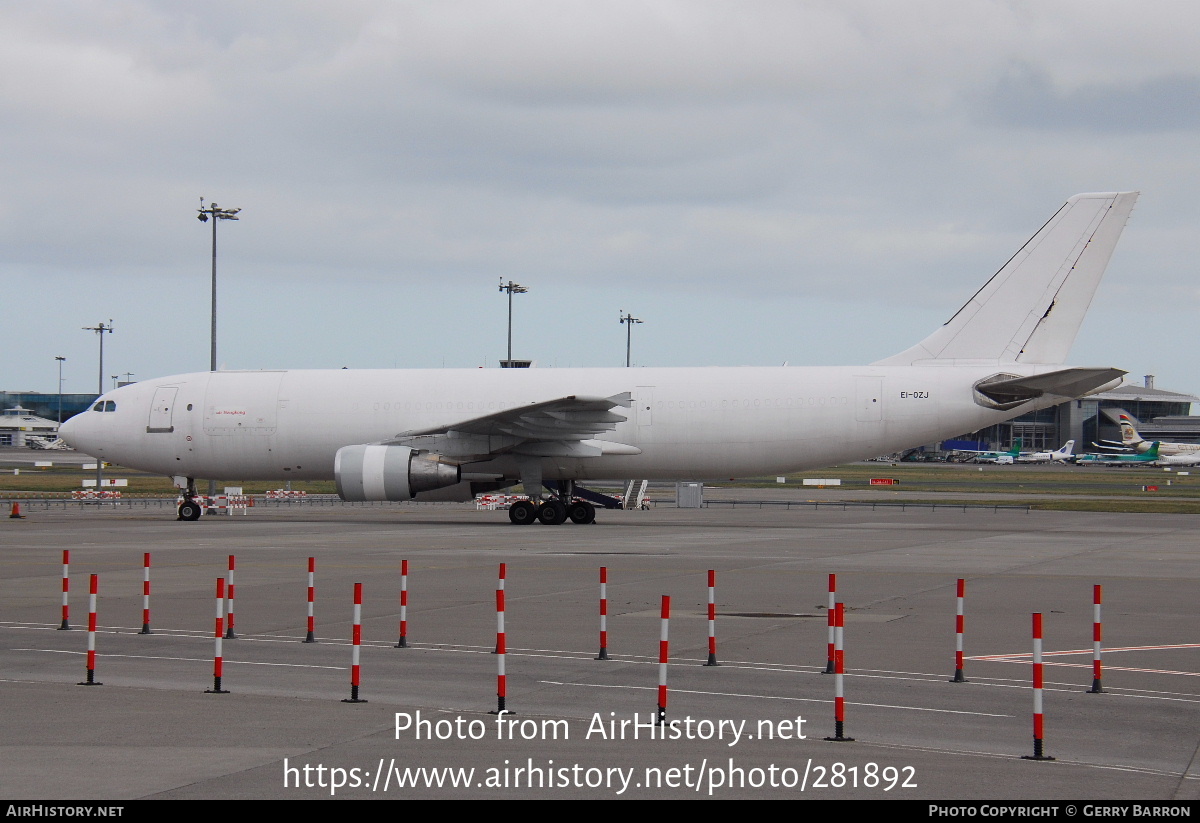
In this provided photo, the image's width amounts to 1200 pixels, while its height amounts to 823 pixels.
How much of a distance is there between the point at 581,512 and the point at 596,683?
83.2 ft

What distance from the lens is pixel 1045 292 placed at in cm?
3275

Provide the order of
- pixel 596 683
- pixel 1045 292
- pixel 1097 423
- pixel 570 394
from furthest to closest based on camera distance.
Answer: pixel 1097 423 → pixel 570 394 → pixel 1045 292 → pixel 596 683

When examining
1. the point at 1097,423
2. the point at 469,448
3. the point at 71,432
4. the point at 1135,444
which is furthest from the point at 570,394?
the point at 1097,423

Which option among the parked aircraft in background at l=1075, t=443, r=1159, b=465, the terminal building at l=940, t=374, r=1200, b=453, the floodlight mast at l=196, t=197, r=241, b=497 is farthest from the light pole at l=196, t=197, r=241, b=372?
the terminal building at l=940, t=374, r=1200, b=453

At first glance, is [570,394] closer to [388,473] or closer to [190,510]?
[388,473]

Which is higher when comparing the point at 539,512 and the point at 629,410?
the point at 629,410

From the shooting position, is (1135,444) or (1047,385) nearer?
(1047,385)

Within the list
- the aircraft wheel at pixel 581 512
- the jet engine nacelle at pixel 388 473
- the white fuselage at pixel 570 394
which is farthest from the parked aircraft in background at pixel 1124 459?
the jet engine nacelle at pixel 388 473

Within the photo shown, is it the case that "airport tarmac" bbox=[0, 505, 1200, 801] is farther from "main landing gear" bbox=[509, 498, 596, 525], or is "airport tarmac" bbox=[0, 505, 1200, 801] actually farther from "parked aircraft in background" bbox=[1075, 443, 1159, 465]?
"parked aircraft in background" bbox=[1075, 443, 1159, 465]

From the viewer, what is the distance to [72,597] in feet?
56.7

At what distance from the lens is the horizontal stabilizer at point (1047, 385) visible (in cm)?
3083

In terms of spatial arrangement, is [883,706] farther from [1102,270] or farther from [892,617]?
[1102,270]

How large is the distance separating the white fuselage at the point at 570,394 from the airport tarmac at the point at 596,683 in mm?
9579
